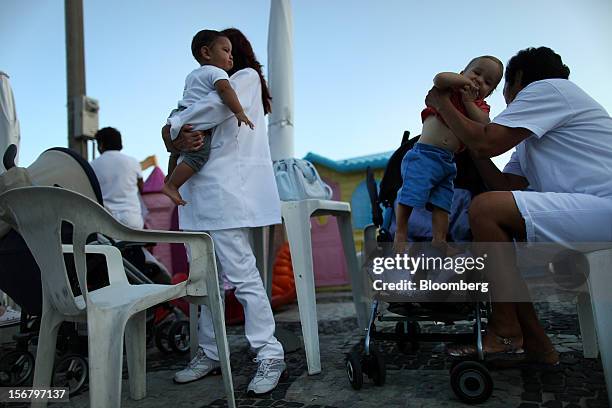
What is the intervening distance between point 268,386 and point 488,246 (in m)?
1.04

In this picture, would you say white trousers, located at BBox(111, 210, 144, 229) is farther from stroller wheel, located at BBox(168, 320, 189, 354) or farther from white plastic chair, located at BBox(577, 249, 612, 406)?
white plastic chair, located at BBox(577, 249, 612, 406)

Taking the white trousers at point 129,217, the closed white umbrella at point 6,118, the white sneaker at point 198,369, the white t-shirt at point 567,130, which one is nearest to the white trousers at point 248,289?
the white sneaker at point 198,369

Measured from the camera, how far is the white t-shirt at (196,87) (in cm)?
208

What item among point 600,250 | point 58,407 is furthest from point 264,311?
point 600,250

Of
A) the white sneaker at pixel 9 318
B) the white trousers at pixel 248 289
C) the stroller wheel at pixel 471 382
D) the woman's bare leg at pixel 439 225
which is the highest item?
the woman's bare leg at pixel 439 225

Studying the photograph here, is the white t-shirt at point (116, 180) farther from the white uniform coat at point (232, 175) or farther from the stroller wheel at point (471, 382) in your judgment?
the stroller wheel at point (471, 382)

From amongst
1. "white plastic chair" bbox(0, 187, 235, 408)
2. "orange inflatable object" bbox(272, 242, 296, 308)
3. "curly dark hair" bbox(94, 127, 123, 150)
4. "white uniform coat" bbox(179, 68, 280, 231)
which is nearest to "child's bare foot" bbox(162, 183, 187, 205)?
"white uniform coat" bbox(179, 68, 280, 231)

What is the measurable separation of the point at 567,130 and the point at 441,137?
0.46 metres

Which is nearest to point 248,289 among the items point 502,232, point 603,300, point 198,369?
point 198,369

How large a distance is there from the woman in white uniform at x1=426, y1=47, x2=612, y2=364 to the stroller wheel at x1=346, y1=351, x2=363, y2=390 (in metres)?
0.39

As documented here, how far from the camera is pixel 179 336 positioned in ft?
9.45

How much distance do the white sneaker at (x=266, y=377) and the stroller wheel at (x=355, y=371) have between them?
31cm

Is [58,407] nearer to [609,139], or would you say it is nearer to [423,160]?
[423,160]

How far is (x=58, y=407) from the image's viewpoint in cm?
200
